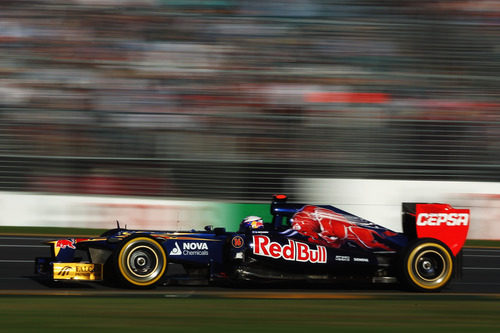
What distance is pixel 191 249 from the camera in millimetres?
7391

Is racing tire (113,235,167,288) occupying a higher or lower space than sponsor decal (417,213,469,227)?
lower

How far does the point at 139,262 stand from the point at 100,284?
68 centimetres

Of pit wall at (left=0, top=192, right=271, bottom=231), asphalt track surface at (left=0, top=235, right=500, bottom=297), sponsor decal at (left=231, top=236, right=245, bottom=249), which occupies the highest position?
pit wall at (left=0, top=192, right=271, bottom=231)

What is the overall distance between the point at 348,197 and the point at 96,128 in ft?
16.2

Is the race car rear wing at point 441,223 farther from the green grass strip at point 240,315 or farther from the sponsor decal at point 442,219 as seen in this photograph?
the green grass strip at point 240,315

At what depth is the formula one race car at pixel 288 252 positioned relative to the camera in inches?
285

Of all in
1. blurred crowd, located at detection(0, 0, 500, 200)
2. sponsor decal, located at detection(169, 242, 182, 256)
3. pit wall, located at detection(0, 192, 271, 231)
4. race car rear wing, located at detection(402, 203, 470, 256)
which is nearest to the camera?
sponsor decal, located at detection(169, 242, 182, 256)

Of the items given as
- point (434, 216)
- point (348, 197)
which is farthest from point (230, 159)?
point (434, 216)

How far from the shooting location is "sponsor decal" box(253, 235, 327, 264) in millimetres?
7398

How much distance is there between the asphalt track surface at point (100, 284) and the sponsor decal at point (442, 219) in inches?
28.9

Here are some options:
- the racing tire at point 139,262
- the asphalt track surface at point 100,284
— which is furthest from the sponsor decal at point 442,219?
the racing tire at point 139,262

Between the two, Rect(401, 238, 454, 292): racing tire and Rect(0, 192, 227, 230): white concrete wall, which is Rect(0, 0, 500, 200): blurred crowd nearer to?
Rect(0, 192, 227, 230): white concrete wall

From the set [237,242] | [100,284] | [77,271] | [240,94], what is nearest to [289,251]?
[237,242]

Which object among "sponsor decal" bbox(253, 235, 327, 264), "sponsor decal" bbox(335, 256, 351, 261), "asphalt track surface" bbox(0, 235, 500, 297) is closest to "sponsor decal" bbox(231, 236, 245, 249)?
"sponsor decal" bbox(253, 235, 327, 264)
